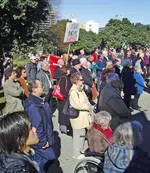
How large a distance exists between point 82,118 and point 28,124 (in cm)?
435

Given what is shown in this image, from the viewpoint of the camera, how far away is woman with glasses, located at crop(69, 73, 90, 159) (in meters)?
7.43

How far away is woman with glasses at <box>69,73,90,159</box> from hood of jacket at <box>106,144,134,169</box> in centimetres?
287

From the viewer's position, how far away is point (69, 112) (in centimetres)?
744

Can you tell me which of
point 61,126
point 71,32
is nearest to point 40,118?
point 61,126

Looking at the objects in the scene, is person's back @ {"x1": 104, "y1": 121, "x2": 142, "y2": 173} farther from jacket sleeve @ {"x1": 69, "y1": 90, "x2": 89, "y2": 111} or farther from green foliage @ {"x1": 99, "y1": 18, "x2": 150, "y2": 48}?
green foliage @ {"x1": 99, "y1": 18, "x2": 150, "y2": 48}

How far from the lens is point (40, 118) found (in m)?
5.55

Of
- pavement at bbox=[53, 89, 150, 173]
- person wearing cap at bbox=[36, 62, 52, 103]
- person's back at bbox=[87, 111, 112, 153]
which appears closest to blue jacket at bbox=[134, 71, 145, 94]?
pavement at bbox=[53, 89, 150, 173]

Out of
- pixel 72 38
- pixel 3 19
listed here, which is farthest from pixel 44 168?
pixel 3 19

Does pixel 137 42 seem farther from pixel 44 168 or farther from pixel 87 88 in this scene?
pixel 44 168

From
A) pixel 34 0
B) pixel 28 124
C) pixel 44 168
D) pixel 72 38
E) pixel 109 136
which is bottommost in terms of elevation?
pixel 44 168

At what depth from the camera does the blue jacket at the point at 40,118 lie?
552cm

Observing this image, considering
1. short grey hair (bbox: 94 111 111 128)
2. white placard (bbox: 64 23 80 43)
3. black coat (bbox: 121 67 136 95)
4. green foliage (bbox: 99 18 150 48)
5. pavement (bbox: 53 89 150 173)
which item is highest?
green foliage (bbox: 99 18 150 48)

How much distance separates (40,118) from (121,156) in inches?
58.3

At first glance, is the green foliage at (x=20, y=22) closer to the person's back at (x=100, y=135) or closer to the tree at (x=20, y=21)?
the tree at (x=20, y=21)
